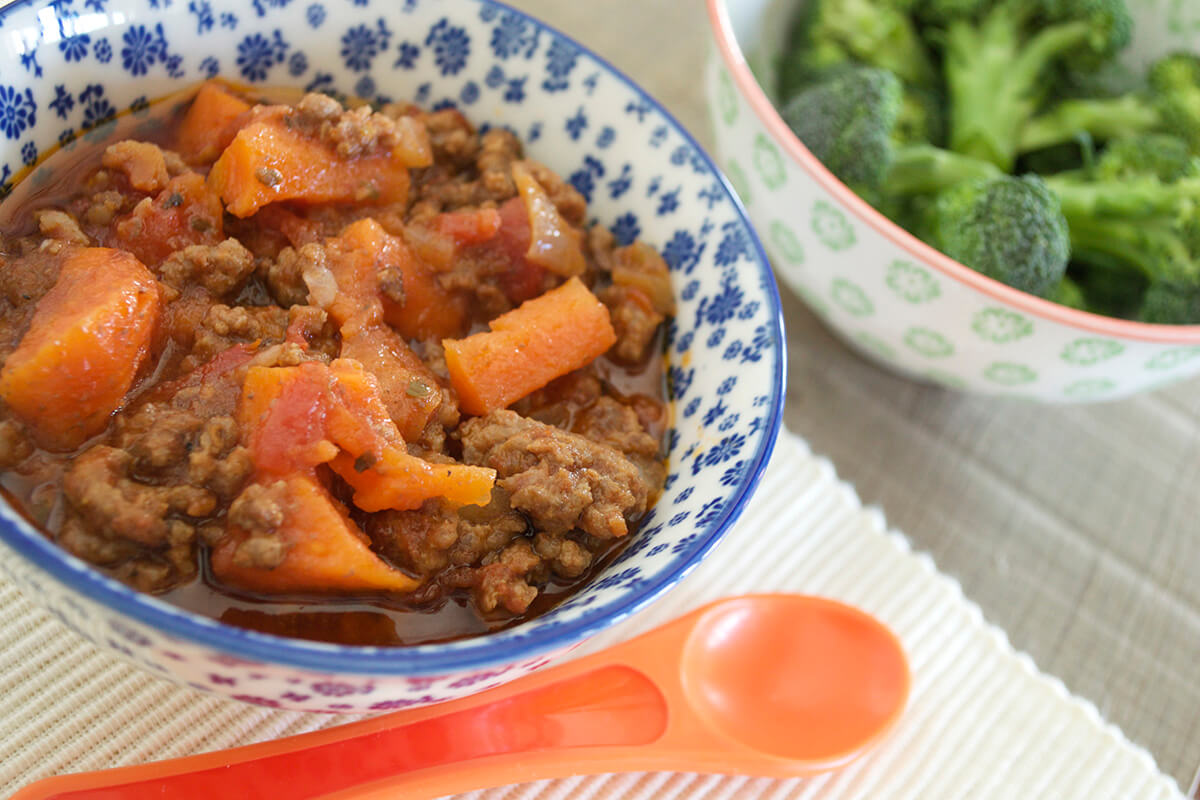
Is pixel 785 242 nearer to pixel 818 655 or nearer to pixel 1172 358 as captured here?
pixel 1172 358

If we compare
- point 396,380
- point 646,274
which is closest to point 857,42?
point 646,274

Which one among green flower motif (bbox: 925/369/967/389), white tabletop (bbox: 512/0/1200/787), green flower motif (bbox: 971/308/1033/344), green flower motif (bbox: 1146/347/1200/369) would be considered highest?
green flower motif (bbox: 971/308/1033/344)

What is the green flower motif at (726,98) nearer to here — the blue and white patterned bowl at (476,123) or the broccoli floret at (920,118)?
the blue and white patterned bowl at (476,123)

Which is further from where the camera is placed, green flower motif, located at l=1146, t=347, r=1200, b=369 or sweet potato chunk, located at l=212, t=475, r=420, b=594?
green flower motif, located at l=1146, t=347, r=1200, b=369

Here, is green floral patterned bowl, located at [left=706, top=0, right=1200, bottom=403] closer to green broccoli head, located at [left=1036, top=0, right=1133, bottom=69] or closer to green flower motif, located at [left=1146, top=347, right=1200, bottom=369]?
green flower motif, located at [left=1146, top=347, right=1200, bottom=369]

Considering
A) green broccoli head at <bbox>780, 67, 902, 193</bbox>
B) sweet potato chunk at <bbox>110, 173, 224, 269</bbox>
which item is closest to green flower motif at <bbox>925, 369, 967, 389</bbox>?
green broccoli head at <bbox>780, 67, 902, 193</bbox>

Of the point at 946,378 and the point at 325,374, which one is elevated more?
the point at 325,374

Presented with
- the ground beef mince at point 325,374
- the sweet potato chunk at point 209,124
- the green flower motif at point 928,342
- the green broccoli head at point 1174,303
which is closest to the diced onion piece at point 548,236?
the ground beef mince at point 325,374
